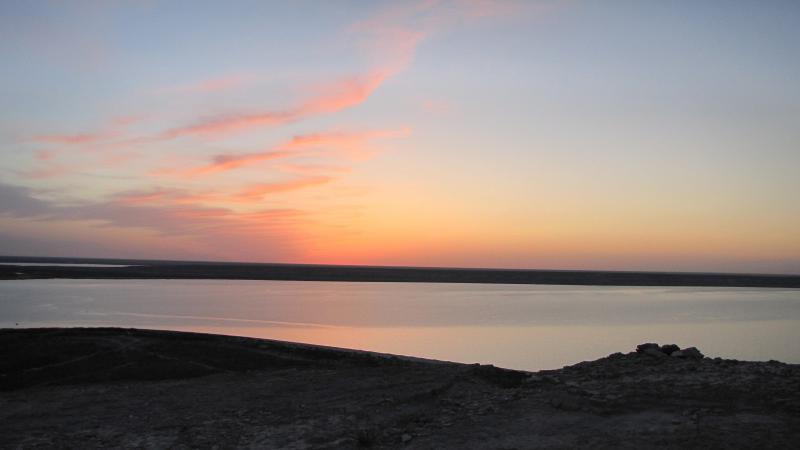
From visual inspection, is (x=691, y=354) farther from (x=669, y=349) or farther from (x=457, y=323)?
(x=457, y=323)

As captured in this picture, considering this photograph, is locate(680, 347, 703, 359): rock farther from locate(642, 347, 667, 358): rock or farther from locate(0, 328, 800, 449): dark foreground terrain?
locate(642, 347, 667, 358): rock

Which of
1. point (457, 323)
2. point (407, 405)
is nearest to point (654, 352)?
point (407, 405)

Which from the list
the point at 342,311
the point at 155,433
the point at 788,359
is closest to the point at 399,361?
the point at 155,433

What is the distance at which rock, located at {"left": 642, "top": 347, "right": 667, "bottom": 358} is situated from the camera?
45.4 feet

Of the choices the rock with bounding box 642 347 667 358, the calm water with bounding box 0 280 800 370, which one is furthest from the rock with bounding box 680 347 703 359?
the calm water with bounding box 0 280 800 370

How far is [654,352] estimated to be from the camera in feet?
46.1

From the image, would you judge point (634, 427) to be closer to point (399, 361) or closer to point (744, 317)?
point (399, 361)

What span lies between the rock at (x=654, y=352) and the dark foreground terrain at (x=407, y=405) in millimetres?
29

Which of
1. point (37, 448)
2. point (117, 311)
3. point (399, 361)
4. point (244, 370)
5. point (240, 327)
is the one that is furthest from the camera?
point (117, 311)

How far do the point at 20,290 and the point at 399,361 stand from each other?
47.6 m

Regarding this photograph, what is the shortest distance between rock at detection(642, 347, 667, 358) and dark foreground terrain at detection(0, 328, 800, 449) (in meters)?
0.03

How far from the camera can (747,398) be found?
412 inches

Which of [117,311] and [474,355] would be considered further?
[117,311]

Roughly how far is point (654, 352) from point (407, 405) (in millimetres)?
5839
